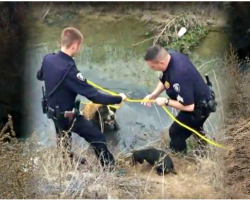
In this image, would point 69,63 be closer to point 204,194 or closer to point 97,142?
point 97,142

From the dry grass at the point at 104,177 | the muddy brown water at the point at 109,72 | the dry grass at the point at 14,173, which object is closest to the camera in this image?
the dry grass at the point at 14,173

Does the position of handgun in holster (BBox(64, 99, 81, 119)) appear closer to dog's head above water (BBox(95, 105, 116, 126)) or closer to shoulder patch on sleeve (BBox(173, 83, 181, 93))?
shoulder patch on sleeve (BBox(173, 83, 181, 93))

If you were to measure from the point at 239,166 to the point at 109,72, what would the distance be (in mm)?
3262

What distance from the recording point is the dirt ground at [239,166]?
4.90 m

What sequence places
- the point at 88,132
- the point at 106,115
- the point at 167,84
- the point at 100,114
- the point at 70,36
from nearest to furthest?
the point at 70,36, the point at 167,84, the point at 88,132, the point at 100,114, the point at 106,115

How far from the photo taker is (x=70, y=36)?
4.90 m

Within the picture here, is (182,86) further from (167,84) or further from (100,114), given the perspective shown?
(100,114)

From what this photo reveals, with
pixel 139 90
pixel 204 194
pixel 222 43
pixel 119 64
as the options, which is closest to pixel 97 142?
pixel 204 194

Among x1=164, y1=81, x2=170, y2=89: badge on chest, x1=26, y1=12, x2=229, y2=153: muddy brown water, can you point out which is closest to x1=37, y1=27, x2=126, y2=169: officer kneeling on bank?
x1=164, y1=81, x2=170, y2=89: badge on chest

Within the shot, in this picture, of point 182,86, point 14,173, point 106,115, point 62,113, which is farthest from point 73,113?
point 106,115

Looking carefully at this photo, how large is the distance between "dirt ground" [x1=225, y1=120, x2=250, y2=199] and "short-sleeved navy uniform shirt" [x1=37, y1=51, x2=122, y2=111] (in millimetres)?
1165

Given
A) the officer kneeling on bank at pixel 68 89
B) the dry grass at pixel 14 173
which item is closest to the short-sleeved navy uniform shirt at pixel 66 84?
the officer kneeling on bank at pixel 68 89

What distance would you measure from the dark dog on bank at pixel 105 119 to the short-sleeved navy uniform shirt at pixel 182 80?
4.85 feet

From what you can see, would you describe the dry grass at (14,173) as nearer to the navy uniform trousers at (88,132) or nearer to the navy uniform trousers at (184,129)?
the navy uniform trousers at (88,132)
